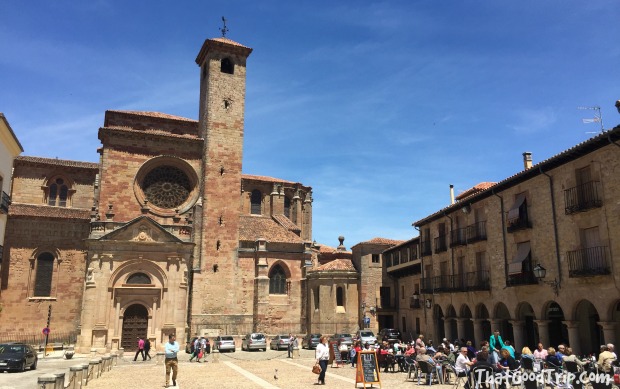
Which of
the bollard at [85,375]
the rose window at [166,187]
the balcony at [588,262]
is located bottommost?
the bollard at [85,375]

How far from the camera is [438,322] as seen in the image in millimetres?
29641

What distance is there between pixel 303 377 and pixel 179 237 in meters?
19.4

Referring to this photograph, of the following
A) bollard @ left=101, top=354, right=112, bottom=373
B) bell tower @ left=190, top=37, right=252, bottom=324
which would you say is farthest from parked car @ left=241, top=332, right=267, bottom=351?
bollard @ left=101, top=354, right=112, bottom=373

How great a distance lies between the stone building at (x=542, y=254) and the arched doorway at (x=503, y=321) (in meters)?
0.05

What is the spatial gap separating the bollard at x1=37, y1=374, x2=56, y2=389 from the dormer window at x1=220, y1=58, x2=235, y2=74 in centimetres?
3357

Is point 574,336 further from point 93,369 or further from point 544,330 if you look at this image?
point 93,369

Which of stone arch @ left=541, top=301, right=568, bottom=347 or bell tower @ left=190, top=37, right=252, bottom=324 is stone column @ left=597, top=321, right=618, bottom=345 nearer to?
stone arch @ left=541, top=301, right=568, bottom=347

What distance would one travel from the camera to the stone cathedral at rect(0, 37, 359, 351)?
32.5 m

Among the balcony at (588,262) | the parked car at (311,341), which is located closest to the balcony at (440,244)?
the balcony at (588,262)

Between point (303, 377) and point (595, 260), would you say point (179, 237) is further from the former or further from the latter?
point (595, 260)

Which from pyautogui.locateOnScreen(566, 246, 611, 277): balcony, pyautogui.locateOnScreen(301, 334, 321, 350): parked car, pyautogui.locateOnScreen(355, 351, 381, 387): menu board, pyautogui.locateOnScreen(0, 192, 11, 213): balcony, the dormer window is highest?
the dormer window

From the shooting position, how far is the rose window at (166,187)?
37.3 m

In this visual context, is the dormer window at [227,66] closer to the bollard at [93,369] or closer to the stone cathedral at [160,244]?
the stone cathedral at [160,244]
